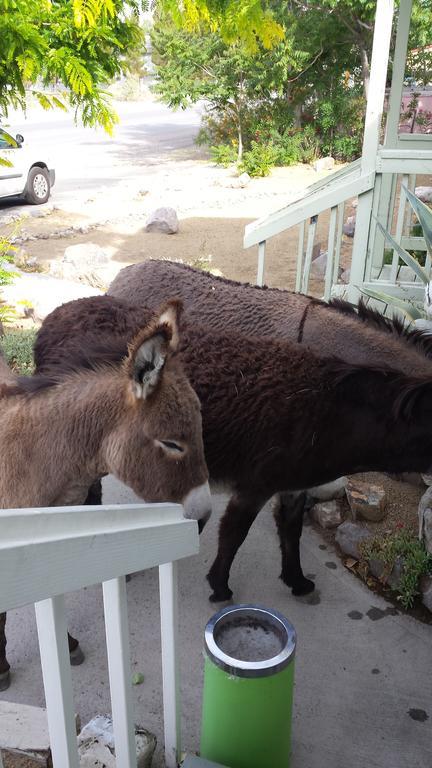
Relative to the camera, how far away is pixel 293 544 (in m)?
3.30

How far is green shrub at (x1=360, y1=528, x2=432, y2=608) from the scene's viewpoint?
316 centimetres

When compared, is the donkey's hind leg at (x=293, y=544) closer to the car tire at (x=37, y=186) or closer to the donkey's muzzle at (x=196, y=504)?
the donkey's muzzle at (x=196, y=504)

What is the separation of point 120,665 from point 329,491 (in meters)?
2.63

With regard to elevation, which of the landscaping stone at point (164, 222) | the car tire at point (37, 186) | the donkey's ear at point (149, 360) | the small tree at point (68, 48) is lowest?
the landscaping stone at point (164, 222)

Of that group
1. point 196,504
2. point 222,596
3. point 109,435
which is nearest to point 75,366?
point 109,435

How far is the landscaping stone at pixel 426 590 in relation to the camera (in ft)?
10.2

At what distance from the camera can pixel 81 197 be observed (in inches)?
565

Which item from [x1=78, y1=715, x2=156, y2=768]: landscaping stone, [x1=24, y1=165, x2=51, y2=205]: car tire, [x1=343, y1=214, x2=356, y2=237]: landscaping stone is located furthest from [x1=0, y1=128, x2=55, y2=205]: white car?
[x1=78, y1=715, x2=156, y2=768]: landscaping stone

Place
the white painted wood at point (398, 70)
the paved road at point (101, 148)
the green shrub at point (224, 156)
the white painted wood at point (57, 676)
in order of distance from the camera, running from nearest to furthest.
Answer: the white painted wood at point (57, 676)
the white painted wood at point (398, 70)
the paved road at point (101, 148)
the green shrub at point (224, 156)

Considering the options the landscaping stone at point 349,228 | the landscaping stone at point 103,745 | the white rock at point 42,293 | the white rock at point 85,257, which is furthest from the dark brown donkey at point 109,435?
the landscaping stone at point 349,228

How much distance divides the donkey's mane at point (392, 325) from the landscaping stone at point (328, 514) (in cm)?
128

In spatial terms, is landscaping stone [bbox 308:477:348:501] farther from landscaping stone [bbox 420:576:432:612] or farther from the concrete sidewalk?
landscaping stone [bbox 420:576:432:612]

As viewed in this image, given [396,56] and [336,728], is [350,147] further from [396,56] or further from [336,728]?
[336,728]

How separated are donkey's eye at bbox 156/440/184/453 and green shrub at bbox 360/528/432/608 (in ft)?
5.82
